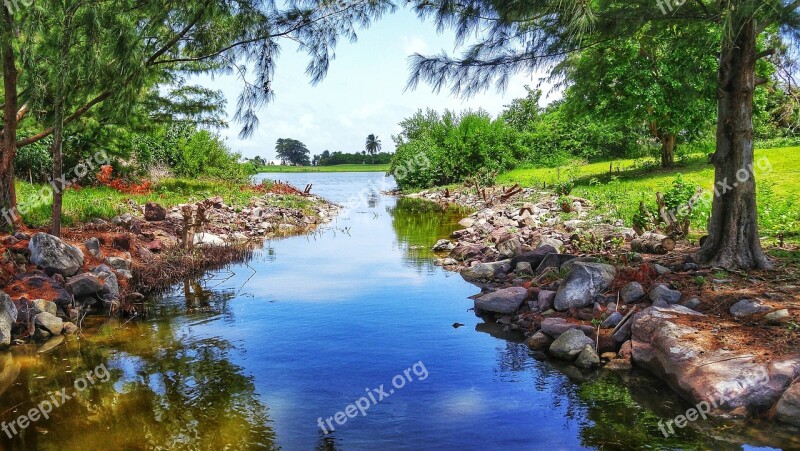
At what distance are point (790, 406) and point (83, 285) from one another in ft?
29.5

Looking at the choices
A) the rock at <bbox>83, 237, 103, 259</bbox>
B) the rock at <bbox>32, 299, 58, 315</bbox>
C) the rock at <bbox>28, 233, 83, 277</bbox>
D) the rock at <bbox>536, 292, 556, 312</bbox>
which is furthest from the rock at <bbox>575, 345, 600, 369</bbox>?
the rock at <bbox>83, 237, 103, 259</bbox>

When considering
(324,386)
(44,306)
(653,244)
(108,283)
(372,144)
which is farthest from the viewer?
(372,144)

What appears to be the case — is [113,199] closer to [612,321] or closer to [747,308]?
[612,321]

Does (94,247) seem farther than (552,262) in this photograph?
Yes

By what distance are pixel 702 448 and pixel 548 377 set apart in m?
1.86

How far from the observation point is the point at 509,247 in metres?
12.6

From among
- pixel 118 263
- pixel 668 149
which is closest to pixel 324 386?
pixel 118 263

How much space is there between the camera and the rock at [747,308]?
6684mm

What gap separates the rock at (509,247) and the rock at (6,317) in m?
8.58

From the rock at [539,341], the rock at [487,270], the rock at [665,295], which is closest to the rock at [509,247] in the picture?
the rock at [487,270]

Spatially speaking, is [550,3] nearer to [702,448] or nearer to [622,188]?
[702,448]

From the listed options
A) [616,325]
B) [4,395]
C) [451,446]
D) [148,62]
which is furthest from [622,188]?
[4,395]

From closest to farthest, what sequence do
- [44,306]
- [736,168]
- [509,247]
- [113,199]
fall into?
[44,306], [736,168], [509,247], [113,199]

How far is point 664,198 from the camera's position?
1288 cm
